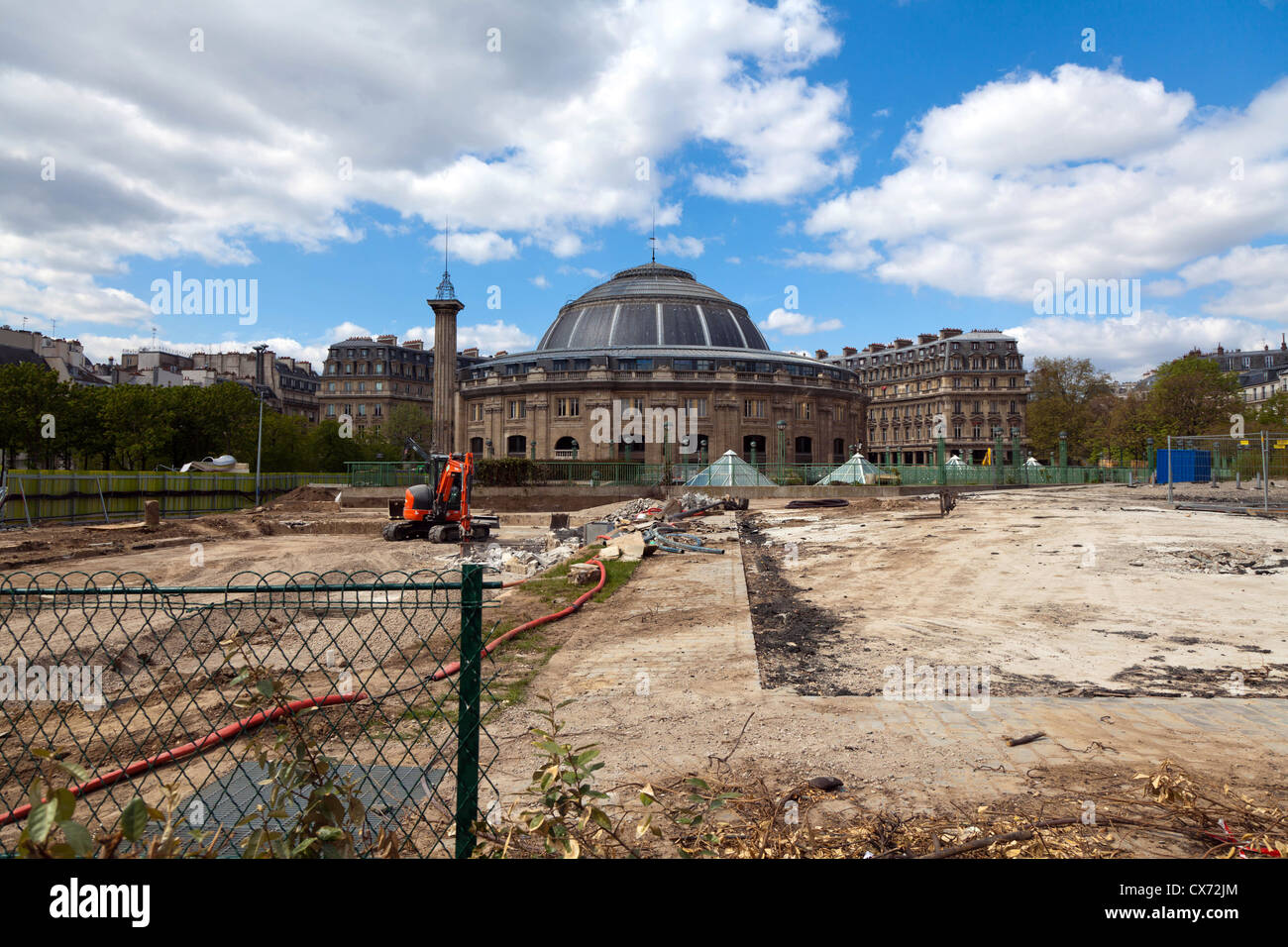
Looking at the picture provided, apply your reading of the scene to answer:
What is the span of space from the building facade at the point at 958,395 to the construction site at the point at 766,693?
81339 mm

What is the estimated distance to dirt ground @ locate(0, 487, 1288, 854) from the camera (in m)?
4.80

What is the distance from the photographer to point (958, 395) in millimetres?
92188

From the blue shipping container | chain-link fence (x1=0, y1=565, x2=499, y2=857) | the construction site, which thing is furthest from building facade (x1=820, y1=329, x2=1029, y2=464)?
chain-link fence (x1=0, y1=565, x2=499, y2=857)

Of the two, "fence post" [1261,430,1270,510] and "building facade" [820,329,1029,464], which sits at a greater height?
"building facade" [820,329,1029,464]

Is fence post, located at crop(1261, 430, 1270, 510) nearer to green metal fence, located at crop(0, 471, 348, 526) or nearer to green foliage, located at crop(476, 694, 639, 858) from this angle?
green foliage, located at crop(476, 694, 639, 858)

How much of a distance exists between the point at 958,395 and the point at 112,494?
298 ft

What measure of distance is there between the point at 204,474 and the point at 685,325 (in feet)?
158

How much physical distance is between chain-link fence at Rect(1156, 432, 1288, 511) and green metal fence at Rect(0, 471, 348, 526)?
4100 cm

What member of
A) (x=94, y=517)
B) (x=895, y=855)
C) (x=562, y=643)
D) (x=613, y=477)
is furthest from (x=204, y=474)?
(x=895, y=855)

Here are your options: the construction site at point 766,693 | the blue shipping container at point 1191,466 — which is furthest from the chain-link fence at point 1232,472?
the construction site at point 766,693

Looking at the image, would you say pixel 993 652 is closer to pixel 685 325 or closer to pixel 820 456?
pixel 820 456
